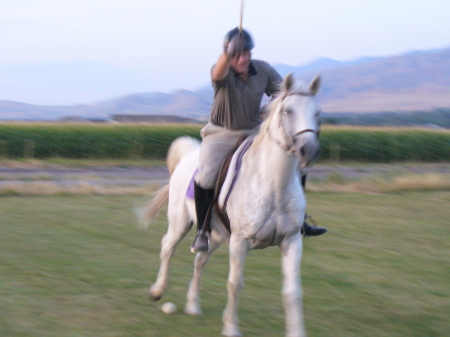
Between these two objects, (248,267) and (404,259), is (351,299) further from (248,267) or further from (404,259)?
(404,259)

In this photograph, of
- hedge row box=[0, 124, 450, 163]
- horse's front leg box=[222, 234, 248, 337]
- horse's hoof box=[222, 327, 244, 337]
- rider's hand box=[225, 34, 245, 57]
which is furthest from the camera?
hedge row box=[0, 124, 450, 163]

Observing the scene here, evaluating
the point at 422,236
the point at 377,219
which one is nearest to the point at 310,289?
the point at 422,236

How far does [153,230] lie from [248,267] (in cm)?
346

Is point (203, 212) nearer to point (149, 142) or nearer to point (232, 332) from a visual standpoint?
point (232, 332)

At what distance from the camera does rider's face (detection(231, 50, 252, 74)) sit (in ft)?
18.1

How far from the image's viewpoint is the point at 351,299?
22.8ft

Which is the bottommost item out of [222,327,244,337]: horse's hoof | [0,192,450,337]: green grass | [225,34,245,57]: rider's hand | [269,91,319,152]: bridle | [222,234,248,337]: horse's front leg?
[0,192,450,337]: green grass

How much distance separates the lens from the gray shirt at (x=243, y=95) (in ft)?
18.4

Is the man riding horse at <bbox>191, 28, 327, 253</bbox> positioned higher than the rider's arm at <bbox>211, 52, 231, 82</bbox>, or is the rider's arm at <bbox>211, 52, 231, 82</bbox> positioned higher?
the rider's arm at <bbox>211, 52, 231, 82</bbox>

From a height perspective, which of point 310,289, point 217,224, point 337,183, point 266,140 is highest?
point 266,140

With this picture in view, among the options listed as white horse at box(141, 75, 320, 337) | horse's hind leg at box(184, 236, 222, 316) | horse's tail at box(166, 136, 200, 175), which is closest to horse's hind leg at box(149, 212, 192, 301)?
horse's hind leg at box(184, 236, 222, 316)

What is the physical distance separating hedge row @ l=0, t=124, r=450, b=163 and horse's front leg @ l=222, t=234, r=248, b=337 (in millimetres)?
30129

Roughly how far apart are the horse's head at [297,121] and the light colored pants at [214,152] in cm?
77

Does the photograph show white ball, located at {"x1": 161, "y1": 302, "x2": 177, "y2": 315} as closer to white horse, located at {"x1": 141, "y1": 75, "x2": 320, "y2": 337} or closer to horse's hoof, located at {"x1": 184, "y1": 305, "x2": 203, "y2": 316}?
horse's hoof, located at {"x1": 184, "y1": 305, "x2": 203, "y2": 316}
